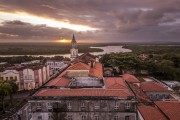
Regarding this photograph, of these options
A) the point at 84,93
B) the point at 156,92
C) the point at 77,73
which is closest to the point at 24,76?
the point at 77,73

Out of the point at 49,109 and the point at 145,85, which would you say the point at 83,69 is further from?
the point at 145,85

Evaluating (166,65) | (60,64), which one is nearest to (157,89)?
(166,65)

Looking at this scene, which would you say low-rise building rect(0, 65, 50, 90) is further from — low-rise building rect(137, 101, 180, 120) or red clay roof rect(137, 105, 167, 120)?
red clay roof rect(137, 105, 167, 120)

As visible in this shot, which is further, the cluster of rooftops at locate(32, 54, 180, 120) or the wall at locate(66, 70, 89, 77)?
the wall at locate(66, 70, 89, 77)

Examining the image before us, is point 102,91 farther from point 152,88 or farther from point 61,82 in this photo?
point 152,88

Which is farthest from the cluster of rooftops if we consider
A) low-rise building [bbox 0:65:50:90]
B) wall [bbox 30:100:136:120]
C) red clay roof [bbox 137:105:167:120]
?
low-rise building [bbox 0:65:50:90]

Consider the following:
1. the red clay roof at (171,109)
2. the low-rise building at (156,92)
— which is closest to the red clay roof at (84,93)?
the red clay roof at (171,109)

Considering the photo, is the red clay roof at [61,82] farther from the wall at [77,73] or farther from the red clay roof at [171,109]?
the red clay roof at [171,109]
